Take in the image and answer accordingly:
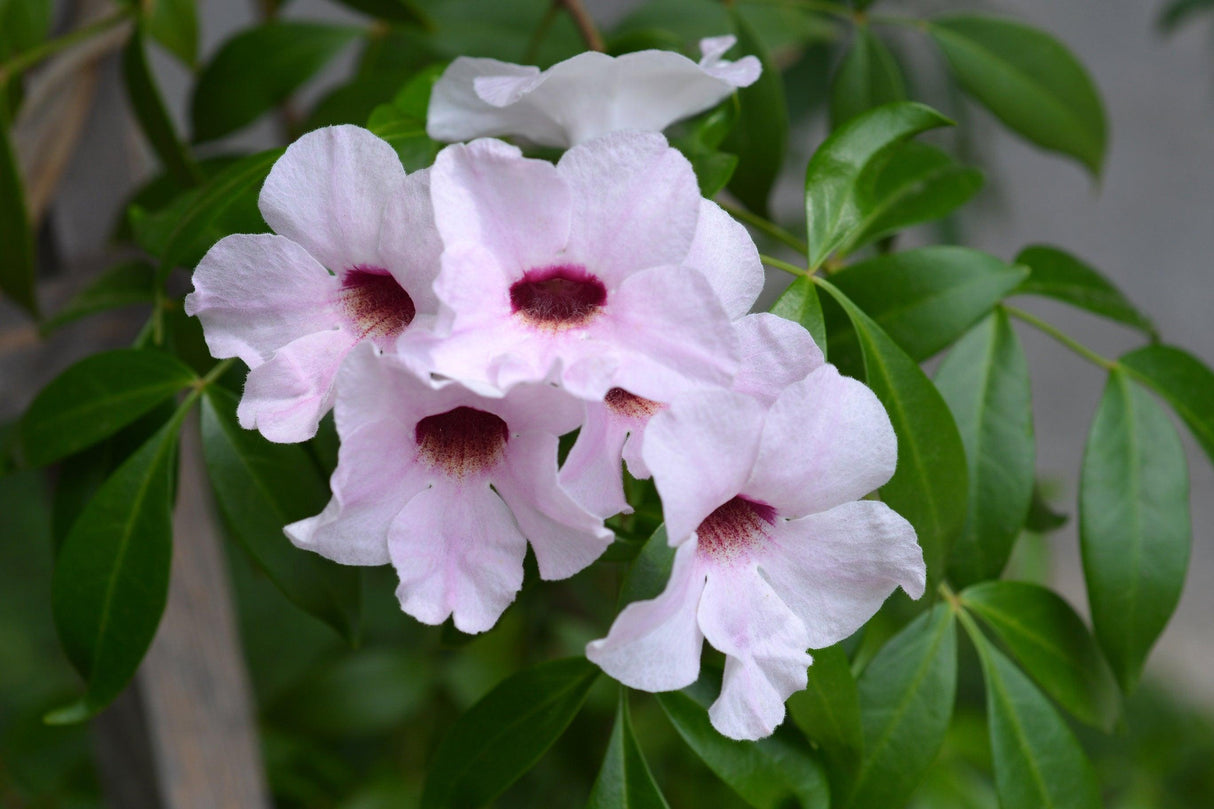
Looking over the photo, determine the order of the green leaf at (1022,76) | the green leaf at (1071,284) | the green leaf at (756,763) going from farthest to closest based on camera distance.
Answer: the green leaf at (1022,76) < the green leaf at (1071,284) < the green leaf at (756,763)

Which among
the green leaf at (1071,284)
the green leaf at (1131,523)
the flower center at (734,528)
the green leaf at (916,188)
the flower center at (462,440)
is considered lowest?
the green leaf at (1131,523)

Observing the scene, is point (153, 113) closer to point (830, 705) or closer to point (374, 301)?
point (374, 301)

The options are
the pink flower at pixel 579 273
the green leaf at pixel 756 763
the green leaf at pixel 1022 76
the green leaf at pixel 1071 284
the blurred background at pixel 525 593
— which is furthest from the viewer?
the blurred background at pixel 525 593

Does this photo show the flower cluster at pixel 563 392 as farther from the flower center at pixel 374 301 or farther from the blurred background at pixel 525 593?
the blurred background at pixel 525 593

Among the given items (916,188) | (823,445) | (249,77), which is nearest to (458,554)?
(823,445)

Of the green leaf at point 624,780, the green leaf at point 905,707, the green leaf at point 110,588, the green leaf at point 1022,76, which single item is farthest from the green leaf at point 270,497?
the green leaf at point 1022,76

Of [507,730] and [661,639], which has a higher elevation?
[661,639]

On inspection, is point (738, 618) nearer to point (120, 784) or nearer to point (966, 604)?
point (966, 604)
